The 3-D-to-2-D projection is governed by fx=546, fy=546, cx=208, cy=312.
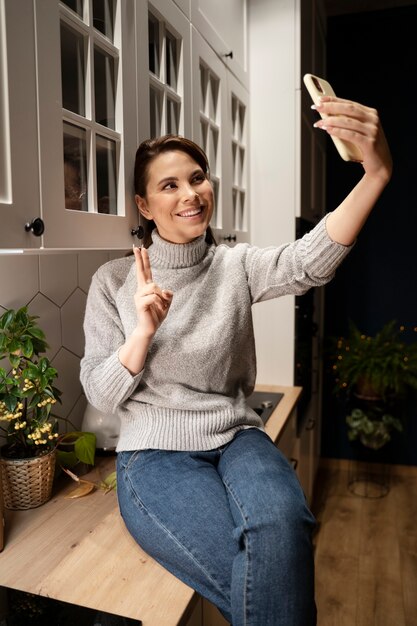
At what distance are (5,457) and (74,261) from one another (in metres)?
0.59

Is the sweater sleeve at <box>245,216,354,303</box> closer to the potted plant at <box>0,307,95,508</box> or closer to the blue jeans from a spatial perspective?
the blue jeans

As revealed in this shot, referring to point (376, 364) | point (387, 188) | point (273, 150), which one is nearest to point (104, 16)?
point (273, 150)

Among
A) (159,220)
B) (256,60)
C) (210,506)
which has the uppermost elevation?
(256,60)

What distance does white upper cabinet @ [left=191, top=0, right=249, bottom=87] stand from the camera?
1676 millimetres

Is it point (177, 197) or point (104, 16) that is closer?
point (104, 16)

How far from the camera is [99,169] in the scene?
113 cm

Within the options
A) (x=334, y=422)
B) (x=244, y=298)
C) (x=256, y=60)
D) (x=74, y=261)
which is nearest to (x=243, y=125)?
(x=256, y=60)

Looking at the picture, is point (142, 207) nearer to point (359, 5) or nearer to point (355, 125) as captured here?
point (355, 125)

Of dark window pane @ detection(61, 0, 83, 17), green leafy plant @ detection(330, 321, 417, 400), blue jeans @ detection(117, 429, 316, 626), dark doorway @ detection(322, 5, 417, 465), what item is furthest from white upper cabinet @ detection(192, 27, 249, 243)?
dark doorway @ detection(322, 5, 417, 465)

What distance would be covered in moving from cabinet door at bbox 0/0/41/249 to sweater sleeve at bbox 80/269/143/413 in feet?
1.09

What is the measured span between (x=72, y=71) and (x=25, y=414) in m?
0.76

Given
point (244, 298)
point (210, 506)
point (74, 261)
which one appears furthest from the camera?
point (74, 261)

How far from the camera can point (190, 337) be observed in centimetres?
119

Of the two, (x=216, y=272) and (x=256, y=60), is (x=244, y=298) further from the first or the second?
(x=256, y=60)
